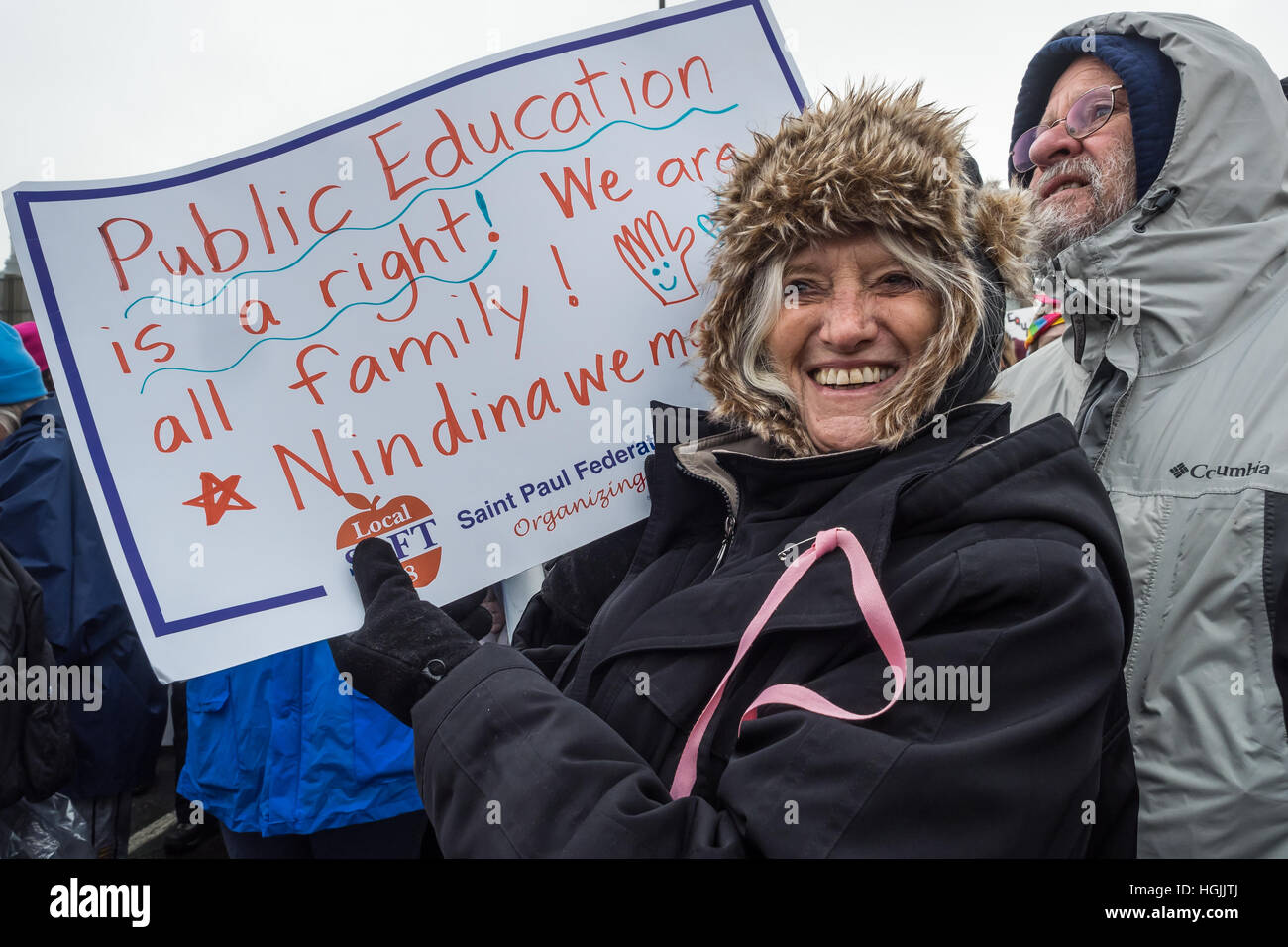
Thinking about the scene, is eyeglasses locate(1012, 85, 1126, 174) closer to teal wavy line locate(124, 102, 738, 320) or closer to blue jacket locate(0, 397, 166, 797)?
teal wavy line locate(124, 102, 738, 320)

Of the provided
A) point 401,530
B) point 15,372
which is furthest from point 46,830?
point 401,530

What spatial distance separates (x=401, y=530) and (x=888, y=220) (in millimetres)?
988

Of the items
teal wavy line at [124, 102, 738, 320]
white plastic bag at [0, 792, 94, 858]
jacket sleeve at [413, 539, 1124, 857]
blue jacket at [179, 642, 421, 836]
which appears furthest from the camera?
white plastic bag at [0, 792, 94, 858]

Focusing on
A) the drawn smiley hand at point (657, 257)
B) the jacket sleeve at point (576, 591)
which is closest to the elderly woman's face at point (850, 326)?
the drawn smiley hand at point (657, 257)

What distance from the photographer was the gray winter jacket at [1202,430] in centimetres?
140

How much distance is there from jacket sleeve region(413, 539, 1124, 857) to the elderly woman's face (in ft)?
1.16

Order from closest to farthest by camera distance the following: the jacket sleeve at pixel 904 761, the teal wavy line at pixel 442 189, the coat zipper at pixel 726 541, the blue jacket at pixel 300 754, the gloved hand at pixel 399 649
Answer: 1. the jacket sleeve at pixel 904 761
2. the gloved hand at pixel 399 649
3. the coat zipper at pixel 726 541
4. the teal wavy line at pixel 442 189
5. the blue jacket at pixel 300 754

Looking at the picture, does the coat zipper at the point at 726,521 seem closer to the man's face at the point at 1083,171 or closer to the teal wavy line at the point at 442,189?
the teal wavy line at the point at 442,189

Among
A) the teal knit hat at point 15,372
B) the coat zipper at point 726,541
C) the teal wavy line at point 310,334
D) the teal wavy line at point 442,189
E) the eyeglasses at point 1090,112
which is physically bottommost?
the coat zipper at point 726,541

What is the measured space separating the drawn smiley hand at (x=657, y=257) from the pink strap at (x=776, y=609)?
76cm

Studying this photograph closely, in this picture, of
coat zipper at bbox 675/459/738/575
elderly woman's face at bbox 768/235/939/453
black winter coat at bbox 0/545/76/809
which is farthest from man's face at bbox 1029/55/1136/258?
black winter coat at bbox 0/545/76/809

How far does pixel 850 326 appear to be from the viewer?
1410 millimetres

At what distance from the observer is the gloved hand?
4.42ft
